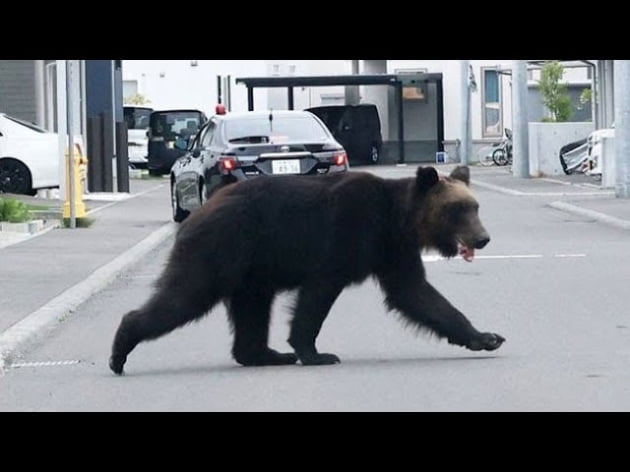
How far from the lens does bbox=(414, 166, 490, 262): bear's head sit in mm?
11414

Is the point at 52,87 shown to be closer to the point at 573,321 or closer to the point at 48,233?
the point at 48,233

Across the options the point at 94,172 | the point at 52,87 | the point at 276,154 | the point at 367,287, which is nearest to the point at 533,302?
the point at 367,287

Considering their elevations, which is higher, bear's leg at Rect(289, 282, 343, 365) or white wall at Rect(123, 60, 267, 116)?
white wall at Rect(123, 60, 267, 116)

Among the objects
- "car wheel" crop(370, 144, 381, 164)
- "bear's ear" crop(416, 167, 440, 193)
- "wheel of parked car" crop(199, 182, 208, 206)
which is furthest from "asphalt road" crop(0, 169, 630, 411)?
"car wheel" crop(370, 144, 381, 164)

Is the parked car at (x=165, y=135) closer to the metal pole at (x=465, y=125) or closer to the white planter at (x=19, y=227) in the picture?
the metal pole at (x=465, y=125)

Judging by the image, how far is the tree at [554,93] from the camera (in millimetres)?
47162

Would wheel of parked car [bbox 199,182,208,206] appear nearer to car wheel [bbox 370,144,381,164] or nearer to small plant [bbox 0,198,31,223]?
small plant [bbox 0,198,31,223]

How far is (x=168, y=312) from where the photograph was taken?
442 inches

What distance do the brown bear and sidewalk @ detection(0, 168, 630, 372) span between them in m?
1.75

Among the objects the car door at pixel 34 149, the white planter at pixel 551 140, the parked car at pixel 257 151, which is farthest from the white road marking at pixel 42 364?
the white planter at pixel 551 140

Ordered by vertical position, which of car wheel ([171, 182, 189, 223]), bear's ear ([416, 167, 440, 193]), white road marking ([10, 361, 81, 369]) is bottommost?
white road marking ([10, 361, 81, 369])

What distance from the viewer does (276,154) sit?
2255cm

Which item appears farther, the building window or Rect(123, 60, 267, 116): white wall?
the building window
